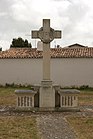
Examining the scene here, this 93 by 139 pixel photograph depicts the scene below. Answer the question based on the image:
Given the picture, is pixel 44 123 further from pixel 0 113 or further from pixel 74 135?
pixel 0 113

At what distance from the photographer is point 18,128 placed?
9.78 m

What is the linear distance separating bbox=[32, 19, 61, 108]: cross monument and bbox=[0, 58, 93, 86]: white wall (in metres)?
17.9

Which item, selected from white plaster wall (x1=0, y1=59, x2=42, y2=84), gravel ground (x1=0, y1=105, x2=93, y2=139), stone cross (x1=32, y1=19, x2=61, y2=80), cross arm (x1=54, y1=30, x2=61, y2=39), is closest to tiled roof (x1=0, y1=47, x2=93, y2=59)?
white plaster wall (x1=0, y1=59, x2=42, y2=84)

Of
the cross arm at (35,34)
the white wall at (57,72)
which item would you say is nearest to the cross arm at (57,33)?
the cross arm at (35,34)

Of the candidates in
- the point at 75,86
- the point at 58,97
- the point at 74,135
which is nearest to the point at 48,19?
the point at 58,97

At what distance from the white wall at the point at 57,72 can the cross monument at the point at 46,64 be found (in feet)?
58.7

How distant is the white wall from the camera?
104ft

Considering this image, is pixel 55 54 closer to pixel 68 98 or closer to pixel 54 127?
pixel 68 98

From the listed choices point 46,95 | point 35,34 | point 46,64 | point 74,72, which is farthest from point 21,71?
point 46,95

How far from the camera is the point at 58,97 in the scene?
13.8 m

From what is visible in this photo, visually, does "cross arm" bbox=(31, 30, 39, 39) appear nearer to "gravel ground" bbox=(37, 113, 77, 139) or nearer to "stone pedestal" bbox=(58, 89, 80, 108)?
"stone pedestal" bbox=(58, 89, 80, 108)

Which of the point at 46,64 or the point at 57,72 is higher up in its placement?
the point at 46,64

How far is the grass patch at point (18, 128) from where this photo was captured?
8733mm

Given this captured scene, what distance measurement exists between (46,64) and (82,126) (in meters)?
3.97
